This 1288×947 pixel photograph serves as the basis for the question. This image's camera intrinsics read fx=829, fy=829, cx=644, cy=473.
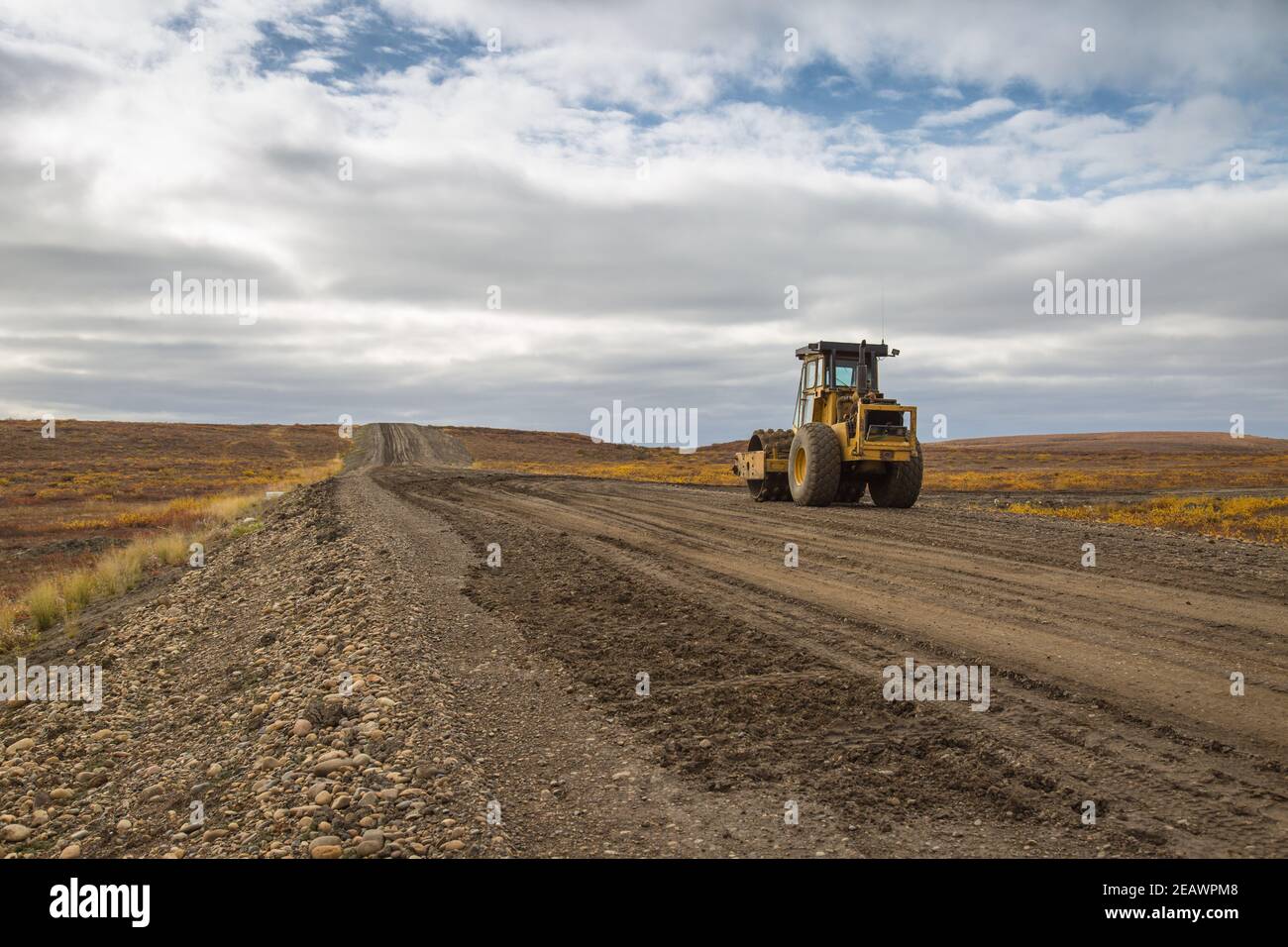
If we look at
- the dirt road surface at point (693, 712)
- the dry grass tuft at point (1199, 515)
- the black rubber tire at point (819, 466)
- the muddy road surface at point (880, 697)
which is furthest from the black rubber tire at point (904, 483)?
the muddy road surface at point (880, 697)

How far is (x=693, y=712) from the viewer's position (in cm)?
580

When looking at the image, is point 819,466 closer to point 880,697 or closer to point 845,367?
point 845,367

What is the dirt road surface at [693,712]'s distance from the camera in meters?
4.11

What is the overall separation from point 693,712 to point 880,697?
1.33m

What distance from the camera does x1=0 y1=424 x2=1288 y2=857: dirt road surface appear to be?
4.11 meters

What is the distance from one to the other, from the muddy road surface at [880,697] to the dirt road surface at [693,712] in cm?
2

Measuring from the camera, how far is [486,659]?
7.42 m

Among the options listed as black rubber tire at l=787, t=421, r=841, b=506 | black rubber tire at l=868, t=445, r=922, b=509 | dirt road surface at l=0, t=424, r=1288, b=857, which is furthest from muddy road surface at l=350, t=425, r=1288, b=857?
black rubber tire at l=868, t=445, r=922, b=509

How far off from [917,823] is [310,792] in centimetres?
337

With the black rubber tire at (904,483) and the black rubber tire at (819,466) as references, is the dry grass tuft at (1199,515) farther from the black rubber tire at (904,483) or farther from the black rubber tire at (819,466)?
the black rubber tire at (819,466)
